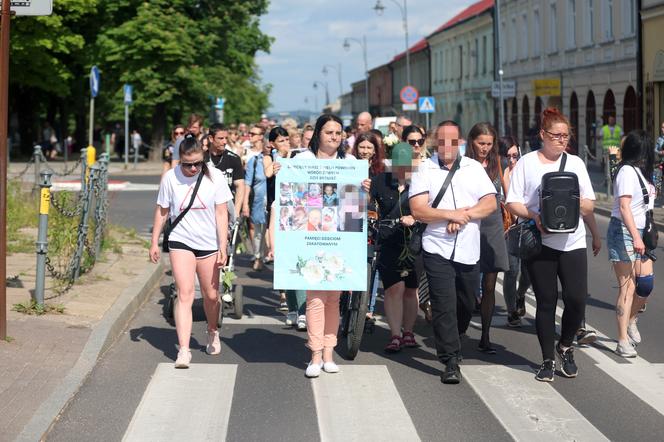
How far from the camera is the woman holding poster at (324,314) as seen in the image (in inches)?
308

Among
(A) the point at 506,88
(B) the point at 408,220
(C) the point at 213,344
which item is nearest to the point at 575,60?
(A) the point at 506,88

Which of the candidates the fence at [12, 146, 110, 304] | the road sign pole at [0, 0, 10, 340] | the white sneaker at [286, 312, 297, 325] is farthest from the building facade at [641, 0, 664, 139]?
the road sign pole at [0, 0, 10, 340]

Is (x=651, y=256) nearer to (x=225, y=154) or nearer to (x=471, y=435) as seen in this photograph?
(x=471, y=435)

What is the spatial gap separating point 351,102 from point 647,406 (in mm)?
162322

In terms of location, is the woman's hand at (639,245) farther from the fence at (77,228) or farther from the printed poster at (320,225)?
the fence at (77,228)

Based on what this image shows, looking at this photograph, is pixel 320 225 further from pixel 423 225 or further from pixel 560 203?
pixel 560 203

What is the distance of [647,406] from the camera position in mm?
6832

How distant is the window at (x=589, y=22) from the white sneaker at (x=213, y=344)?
37.0 meters

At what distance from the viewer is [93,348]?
8234mm

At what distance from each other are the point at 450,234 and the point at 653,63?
29.7 metres

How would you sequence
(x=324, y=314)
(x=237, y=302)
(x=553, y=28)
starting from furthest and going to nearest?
(x=553, y=28) → (x=237, y=302) → (x=324, y=314)

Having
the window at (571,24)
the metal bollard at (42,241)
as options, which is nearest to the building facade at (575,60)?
the window at (571,24)

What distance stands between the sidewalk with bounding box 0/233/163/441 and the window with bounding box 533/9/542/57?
42.4 meters

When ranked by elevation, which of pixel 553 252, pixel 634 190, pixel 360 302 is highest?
pixel 634 190
